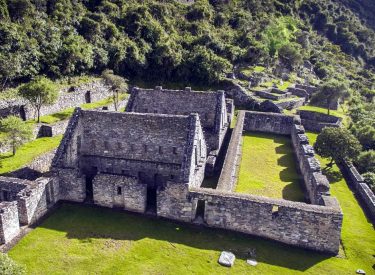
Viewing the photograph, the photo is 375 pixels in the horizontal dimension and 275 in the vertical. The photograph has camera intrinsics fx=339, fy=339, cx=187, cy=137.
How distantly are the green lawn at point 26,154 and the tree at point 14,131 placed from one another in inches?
42.4

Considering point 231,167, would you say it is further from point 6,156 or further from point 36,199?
point 6,156

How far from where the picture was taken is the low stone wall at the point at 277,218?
25281mm

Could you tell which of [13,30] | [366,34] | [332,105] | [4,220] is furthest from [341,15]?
[4,220]

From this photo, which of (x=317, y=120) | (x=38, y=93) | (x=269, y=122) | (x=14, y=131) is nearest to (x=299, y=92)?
(x=317, y=120)

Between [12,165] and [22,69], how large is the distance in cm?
2240

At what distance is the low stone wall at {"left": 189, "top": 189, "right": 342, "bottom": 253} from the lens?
2528 centimetres

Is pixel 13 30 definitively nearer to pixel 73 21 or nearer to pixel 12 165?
pixel 73 21

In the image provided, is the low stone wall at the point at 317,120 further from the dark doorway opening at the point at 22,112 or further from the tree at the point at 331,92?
the dark doorway opening at the point at 22,112

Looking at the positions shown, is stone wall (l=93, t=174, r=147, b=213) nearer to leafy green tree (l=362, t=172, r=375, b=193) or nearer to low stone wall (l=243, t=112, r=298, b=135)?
leafy green tree (l=362, t=172, r=375, b=193)

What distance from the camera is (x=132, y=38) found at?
245 feet

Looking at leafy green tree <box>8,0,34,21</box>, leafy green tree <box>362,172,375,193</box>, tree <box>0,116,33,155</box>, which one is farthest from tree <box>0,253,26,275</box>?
leafy green tree <box>8,0,34,21</box>

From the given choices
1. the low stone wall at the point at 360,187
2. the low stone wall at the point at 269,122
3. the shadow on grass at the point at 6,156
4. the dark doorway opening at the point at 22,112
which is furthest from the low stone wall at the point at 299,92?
the shadow on grass at the point at 6,156

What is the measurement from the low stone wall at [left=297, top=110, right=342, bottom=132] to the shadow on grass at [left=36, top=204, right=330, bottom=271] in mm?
35033

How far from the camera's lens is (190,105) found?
141ft
